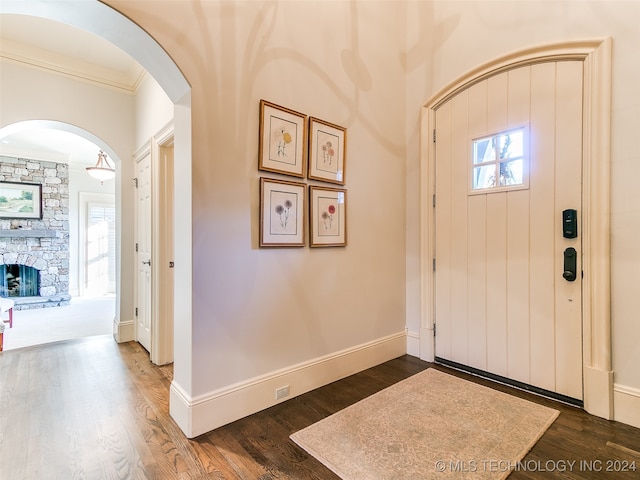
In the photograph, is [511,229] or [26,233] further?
[26,233]

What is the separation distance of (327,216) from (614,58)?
2123 mm

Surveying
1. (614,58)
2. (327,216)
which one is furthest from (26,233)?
(614,58)

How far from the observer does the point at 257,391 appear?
6.65ft

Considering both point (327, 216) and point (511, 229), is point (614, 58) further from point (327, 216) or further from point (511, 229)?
point (327, 216)

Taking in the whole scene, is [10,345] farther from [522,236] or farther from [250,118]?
[522,236]

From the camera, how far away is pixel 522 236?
2.33m

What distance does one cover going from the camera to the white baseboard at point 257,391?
1.79 m

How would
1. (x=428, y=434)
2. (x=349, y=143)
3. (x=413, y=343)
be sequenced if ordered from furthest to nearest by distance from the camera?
1. (x=413, y=343)
2. (x=349, y=143)
3. (x=428, y=434)

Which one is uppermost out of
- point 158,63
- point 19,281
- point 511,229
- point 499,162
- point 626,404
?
point 158,63

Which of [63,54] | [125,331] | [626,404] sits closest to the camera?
[626,404]

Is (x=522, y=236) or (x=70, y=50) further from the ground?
(x=70, y=50)

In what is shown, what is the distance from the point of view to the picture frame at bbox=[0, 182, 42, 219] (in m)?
5.86

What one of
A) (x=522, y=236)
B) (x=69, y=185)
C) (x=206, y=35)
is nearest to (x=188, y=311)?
(x=206, y=35)

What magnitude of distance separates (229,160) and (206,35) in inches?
29.2
